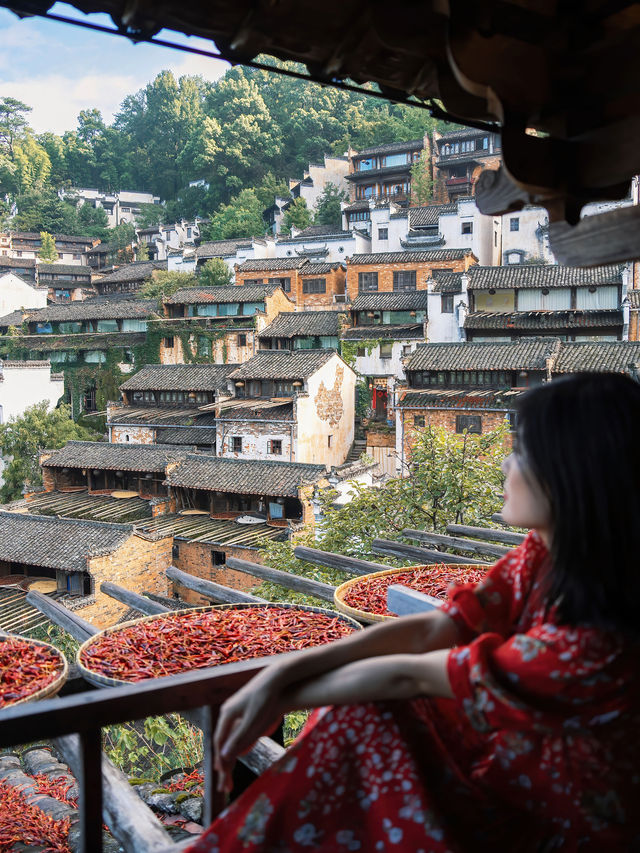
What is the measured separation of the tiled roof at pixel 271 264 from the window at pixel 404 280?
5388 mm

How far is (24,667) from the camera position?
3420 mm

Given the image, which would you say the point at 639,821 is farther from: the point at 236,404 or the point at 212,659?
the point at 236,404

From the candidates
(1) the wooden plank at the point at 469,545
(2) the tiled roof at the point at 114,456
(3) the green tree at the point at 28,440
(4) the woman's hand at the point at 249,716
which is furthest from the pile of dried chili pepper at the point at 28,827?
(3) the green tree at the point at 28,440

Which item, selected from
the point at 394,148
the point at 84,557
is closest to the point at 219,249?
the point at 394,148

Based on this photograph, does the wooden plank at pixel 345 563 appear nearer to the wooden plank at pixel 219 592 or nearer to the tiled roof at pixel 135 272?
the wooden plank at pixel 219 592

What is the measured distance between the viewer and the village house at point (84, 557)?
653 inches

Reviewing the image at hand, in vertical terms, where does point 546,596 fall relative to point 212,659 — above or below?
above

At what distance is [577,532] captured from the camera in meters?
1.46

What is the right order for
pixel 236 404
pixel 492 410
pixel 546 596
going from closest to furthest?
pixel 546 596 → pixel 492 410 → pixel 236 404

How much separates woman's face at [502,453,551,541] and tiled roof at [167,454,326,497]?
706 inches

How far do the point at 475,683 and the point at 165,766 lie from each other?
7.02m

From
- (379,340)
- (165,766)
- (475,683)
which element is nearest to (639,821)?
(475,683)

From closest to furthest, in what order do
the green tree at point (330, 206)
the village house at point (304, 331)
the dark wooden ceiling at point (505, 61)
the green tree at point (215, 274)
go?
the dark wooden ceiling at point (505, 61)
the village house at point (304, 331)
the green tree at point (215, 274)
the green tree at point (330, 206)

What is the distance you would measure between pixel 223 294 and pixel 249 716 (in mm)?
31230
